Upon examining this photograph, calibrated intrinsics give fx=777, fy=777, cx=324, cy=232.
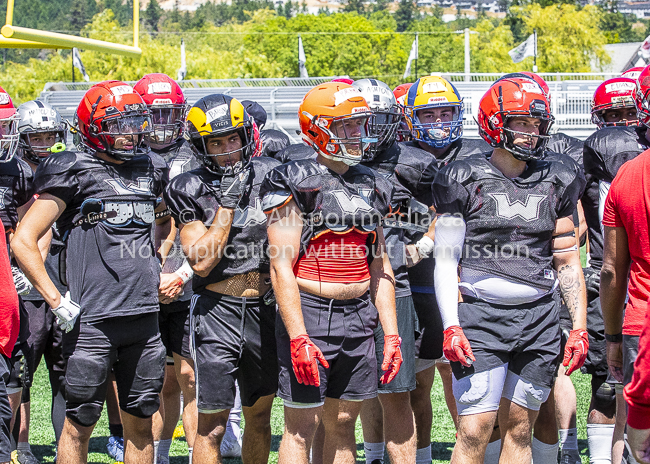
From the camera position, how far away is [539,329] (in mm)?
3652

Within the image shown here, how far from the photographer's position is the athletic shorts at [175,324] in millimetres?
4738

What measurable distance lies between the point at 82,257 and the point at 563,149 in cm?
306

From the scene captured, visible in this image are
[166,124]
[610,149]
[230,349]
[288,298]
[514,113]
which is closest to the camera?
[288,298]

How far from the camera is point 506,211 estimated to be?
12.0ft

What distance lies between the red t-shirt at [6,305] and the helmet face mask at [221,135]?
48.0 inches

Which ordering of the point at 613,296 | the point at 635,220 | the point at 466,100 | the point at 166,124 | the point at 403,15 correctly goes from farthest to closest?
the point at 403,15 → the point at 466,100 → the point at 166,124 → the point at 613,296 → the point at 635,220

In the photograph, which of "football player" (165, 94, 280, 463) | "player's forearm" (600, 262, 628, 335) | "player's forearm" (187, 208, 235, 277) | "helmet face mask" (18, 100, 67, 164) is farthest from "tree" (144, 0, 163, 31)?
"player's forearm" (600, 262, 628, 335)

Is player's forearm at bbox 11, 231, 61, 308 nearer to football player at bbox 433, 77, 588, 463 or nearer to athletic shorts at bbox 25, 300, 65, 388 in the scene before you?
athletic shorts at bbox 25, 300, 65, 388

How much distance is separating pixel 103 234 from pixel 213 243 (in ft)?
2.15

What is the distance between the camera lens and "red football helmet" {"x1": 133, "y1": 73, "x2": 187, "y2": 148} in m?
5.69

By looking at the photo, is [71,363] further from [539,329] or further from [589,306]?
[589,306]

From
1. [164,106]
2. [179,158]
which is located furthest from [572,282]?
[164,106]

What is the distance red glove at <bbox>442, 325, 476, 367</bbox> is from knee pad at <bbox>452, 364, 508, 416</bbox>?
8cm

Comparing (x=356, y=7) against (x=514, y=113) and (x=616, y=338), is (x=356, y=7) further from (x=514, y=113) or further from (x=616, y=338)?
(x=616, y=338)
